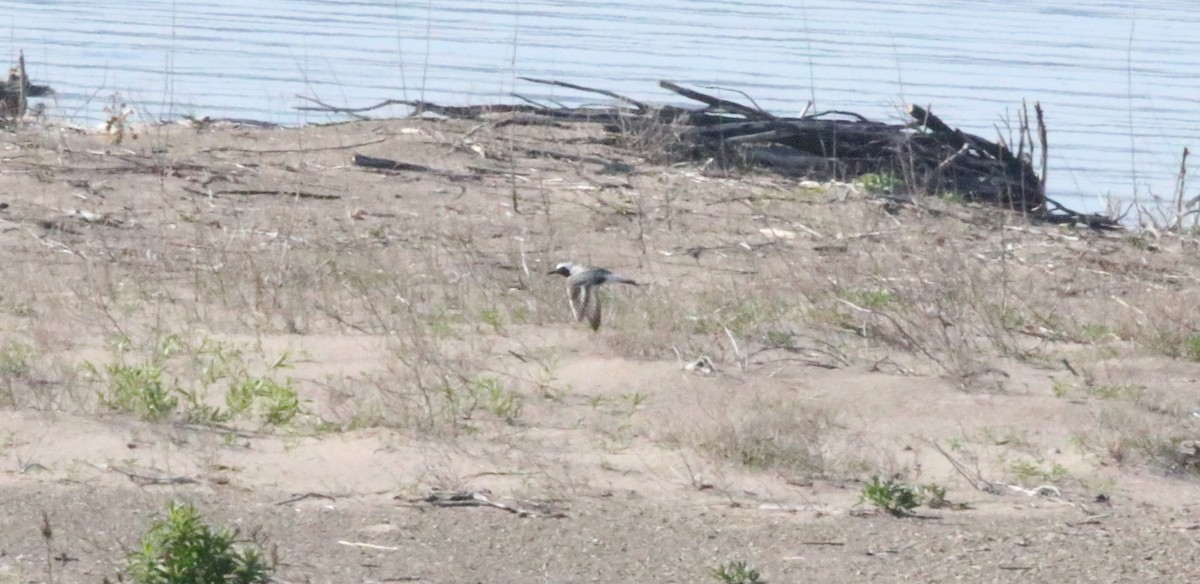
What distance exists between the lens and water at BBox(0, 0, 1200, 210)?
53.8 feet

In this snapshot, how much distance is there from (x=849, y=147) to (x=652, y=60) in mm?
9758

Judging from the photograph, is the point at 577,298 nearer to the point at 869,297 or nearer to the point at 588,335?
the point at 588,335

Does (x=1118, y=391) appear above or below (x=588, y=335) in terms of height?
above

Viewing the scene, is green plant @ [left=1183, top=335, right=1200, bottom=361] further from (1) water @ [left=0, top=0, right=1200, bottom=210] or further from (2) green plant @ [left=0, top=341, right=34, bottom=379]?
(1) water @ [left=0, top=0, right=1200, bottom=210]

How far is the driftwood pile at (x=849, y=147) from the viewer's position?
12078mm

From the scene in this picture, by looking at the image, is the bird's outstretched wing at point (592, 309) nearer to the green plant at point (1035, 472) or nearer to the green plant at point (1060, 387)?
the green plant at point (1060, 387)

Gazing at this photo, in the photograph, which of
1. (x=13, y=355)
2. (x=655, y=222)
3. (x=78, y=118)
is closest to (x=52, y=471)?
(x=13, y=355)

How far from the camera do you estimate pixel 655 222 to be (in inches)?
410

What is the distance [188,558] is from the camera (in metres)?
3.92

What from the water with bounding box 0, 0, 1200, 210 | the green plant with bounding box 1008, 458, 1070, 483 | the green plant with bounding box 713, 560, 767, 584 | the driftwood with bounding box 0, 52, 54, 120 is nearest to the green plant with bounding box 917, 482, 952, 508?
the green plant with bounding box 1008, 458, 1070, 483

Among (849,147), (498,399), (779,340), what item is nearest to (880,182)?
(849,147)

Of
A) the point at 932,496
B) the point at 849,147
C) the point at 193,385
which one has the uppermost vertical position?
the point at 849,147

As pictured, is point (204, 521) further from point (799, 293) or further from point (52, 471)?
point (799, 293)

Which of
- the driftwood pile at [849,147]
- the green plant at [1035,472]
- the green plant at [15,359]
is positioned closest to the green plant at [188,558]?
the green plant at [15,359]
